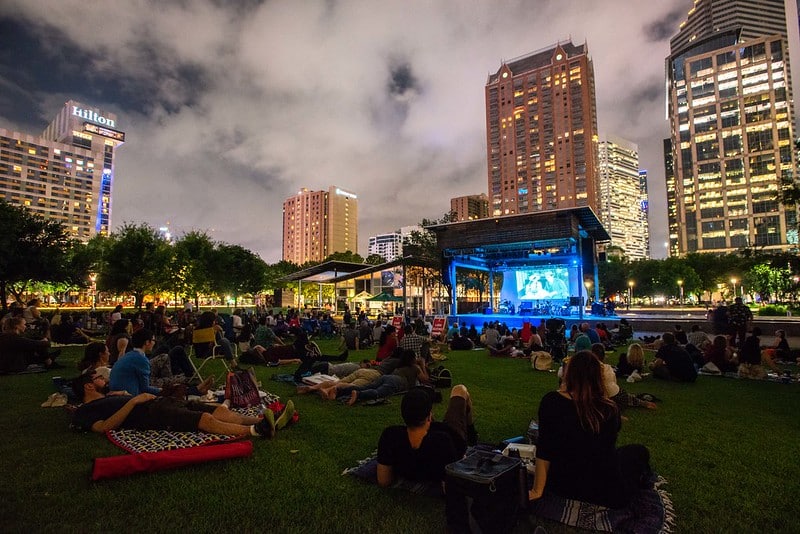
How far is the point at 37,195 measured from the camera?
10875 centimetres

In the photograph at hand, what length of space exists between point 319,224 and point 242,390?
153m

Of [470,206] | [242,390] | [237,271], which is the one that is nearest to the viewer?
[242,390]

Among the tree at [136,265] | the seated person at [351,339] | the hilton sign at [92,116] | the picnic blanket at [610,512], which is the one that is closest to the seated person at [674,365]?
the picnic blanket at [610,512]

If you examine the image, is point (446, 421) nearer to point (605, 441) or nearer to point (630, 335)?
point (605, 441)

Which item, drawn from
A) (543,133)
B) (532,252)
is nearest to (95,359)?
(532,252)

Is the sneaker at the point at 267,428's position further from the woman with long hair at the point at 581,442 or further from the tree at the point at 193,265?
the tree at the point at 193,265

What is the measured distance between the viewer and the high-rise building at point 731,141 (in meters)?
87.1

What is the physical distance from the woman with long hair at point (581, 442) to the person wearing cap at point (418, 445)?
0.67 m

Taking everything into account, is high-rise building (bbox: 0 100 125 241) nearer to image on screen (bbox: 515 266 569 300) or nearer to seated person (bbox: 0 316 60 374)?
image on screen (bbox: 515 266 569 300)

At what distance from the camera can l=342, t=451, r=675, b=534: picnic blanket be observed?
2727mm

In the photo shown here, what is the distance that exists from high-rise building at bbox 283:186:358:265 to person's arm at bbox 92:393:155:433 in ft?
475

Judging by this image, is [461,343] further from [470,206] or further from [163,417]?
[470,206]

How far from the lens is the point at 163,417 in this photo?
14.4 ft

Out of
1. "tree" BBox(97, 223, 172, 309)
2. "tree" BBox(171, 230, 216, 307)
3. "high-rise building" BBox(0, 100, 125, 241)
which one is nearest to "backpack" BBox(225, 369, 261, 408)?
"tree" BBox(97, 223, 172, 309)
